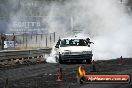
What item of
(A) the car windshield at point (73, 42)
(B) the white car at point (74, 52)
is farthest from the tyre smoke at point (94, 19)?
(B) the white car at point (74, 52)

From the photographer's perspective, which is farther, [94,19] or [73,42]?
[94,19]

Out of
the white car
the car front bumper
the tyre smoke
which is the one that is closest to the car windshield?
the white car

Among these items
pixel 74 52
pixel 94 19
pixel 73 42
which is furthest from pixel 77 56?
pixel 94 19

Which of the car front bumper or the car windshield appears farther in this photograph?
the car windshield

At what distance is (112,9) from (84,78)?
32179mm

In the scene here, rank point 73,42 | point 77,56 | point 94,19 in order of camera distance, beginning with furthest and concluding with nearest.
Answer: point 94,19 → point 73,42 → point 77,56

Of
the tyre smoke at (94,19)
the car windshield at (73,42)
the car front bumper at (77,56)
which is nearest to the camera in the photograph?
the car front bumper at (77,56)

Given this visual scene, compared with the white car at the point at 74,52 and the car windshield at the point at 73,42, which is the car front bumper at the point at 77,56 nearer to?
the white car at the point at 74,52

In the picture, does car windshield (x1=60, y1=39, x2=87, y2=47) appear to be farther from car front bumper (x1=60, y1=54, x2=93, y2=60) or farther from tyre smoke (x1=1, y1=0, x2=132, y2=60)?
tyre smoke (x1=1, y1=0, x2=132, y2=60)

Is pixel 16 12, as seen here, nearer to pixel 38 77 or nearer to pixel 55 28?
pixel 55 28

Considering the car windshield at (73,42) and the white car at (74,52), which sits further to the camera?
the car windshield at (73,42)

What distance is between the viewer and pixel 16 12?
5472 cm

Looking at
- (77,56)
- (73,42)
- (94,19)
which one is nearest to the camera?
(77,56)

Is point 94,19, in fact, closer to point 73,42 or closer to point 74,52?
point 73,42
